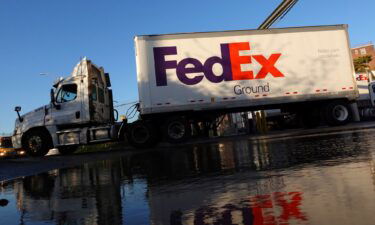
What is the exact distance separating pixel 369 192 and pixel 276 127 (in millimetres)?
26822

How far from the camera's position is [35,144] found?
15.0 m

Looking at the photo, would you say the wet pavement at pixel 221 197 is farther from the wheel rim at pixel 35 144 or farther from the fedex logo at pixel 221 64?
the wheel rim at pixel 35 144

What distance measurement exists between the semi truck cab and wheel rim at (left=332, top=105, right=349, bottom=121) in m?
9.64

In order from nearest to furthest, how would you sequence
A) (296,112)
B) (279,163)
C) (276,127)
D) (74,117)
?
(279,163) → (74,117) → (296,112) → (276,127)

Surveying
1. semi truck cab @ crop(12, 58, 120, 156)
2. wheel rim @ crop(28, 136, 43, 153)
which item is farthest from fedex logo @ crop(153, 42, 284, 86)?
wheel rim @ crop(28, 136, 43, 153)

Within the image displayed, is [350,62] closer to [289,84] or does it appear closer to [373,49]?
[289,84]

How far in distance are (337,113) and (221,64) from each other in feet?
19.0

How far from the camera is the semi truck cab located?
14.9 m

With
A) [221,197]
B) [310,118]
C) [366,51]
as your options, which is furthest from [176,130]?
[366,51]

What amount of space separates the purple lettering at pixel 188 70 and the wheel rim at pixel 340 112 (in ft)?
20.8

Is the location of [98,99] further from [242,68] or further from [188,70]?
[242,68]

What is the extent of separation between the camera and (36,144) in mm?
14969

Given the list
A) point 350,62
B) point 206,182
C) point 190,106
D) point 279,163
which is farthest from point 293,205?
point 350,62

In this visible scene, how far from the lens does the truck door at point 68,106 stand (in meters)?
14.9
